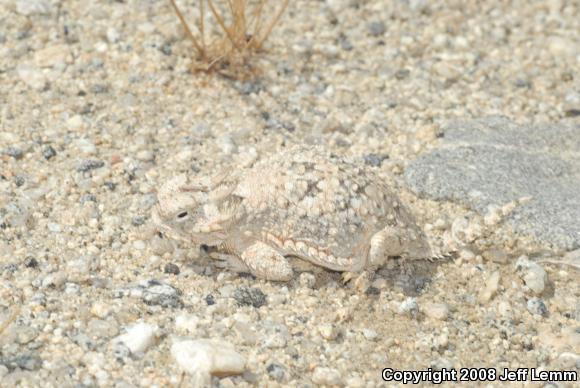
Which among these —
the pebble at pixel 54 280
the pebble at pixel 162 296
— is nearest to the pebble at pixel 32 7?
the pebble at pixel 54 280

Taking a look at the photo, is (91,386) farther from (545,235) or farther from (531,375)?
(545,235)

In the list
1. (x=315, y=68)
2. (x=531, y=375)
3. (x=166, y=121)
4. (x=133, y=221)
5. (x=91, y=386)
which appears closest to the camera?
(x=91, y=386)

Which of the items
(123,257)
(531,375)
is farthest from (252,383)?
(531,375)

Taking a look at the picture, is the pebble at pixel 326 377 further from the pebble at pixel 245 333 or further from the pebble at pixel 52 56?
the pebble at pixel 52 56

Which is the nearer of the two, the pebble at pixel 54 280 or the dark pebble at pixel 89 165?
the pebble at pixel 54 280

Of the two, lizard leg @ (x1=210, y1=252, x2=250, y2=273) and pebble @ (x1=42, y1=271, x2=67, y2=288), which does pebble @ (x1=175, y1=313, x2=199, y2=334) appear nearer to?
lizard leg @ (x1=210, y1=252, x2=250, y2=273)

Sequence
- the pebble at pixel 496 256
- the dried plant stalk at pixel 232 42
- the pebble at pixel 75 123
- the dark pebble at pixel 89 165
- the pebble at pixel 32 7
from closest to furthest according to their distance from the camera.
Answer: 1. the pebble at pixel 496 256
2. the dark pebble at pixel 89 165
3. the pebble at pixel 75 123
4. the dried plant stalk at pixel 232 42
5. the pebble at pixel 32 7

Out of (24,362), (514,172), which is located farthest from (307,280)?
(514,172)
